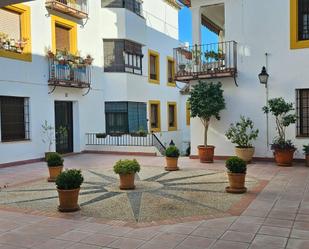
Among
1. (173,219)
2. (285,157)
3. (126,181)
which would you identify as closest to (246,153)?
(285,157)

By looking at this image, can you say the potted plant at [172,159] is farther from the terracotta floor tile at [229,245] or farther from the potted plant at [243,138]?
the terracotta floor tile at [229,245]

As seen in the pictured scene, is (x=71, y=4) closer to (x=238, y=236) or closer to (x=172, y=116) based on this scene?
(x=172, y=116)

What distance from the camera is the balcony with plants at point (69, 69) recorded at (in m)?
14.2

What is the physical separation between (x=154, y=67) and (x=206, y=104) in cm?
1032

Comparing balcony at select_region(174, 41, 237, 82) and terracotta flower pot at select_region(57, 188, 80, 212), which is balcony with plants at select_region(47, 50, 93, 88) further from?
terracotta flower pot at select_region(57, 188, 80, 212)

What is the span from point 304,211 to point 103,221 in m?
3.37

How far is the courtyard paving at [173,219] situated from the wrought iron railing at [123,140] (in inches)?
232

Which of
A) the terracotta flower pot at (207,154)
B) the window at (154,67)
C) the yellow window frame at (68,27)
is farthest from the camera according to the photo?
the window at (154,67)

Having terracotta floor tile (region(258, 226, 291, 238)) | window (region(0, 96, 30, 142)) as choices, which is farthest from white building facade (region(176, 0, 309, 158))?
terracotta floor tile (region(258, 226, 291, 238))

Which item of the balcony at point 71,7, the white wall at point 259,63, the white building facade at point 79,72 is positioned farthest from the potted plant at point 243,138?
the balcony at point 71,7

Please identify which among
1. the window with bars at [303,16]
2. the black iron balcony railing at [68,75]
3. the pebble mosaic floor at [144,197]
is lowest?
the pebble mosaic floor at [144,197]

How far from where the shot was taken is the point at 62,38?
15.3m

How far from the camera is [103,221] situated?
5.82 meters

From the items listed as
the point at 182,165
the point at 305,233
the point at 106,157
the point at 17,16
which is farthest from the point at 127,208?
the point at 17,16
